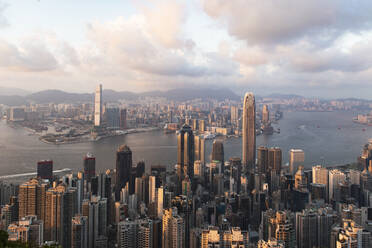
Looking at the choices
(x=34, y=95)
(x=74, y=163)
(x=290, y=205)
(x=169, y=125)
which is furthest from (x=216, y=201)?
(x=169, y=125)

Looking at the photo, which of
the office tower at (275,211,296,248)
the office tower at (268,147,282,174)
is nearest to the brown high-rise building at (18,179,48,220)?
the office tower at (275,211,296,248)

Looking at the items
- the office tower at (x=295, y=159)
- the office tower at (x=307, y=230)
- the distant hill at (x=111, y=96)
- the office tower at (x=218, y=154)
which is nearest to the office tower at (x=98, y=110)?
the distant hill at (x=111, y=96)

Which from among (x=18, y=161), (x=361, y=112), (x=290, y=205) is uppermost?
(x=361, y=112)

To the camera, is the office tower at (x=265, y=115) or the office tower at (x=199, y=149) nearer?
the office tower at (x=199, y=149)

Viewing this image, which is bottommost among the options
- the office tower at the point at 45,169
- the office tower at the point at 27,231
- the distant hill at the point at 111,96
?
the office tower at the point at 27,231

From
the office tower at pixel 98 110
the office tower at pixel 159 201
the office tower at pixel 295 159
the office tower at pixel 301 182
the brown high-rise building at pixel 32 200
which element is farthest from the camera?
the office tower at pixel 98 110

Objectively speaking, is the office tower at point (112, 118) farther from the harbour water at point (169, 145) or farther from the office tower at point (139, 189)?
the office tower at point (139, 189)

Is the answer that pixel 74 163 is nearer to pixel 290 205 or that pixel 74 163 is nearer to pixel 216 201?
pixel 216 201
